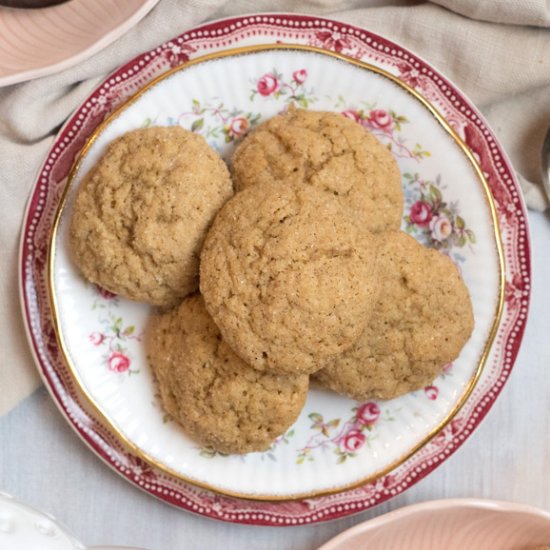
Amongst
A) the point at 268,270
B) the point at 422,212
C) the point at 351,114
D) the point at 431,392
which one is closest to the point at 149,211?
the point at 268,270

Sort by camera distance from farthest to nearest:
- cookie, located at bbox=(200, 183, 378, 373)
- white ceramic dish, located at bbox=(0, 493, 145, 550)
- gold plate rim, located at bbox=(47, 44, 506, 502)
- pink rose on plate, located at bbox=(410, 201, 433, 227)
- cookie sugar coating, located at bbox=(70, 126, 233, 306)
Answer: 1. pink rose on plate, located at bbox=(410, 201, 433, 227)
2. gold plate rim, located at bbox=(47, 44, 506, 502)
3. cookie sugar coating, located at bbox=(70, 126, 233, 306)
4. cookie, located at bbox=(200, 183, 378, 373)
5. white ceramic dish, located at bbox=(0, 493, 145, 550)

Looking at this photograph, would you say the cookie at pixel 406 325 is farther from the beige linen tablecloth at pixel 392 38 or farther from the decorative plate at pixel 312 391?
the beige linen tablecloth at pixel 392 38

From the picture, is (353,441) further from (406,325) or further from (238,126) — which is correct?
(238,126)

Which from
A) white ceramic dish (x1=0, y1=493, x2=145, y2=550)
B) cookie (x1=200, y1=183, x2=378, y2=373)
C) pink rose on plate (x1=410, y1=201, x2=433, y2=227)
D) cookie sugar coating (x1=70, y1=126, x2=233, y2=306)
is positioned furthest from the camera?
pink rose on plate (x1=410, y1=201, x2=433, y2=227)

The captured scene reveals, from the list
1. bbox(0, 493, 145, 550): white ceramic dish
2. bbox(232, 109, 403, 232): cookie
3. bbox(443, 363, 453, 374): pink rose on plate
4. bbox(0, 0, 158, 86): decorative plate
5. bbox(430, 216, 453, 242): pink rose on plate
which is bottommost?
bbox(0, 493, 145, 550): white ceramic dish

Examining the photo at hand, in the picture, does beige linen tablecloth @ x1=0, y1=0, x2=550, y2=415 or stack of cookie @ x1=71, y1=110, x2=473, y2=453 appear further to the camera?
beige linen tablecloth @ x1=0, y1=0, x2=550, y2=415

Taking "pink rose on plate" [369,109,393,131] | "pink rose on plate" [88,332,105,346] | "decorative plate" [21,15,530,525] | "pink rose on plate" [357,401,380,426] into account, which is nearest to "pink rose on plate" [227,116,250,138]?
"decorative plate" [21,15,530,525]

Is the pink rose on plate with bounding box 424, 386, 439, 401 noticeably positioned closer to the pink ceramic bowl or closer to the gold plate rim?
the gold plate rim

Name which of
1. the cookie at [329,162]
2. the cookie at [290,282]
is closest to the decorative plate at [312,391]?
the cookie at [329,162]
